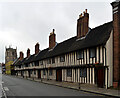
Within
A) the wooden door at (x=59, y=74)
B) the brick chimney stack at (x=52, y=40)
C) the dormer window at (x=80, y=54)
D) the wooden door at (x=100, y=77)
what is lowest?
the wooden door at (x=59, y=74)

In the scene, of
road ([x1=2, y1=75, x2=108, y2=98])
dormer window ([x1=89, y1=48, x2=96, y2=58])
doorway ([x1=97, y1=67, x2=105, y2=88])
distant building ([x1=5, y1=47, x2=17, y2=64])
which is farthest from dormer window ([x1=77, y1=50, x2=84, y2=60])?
distant building ([x1=5, y1=47, x2=17, y2=64])

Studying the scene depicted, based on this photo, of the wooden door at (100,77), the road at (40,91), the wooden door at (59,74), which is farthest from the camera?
the wooden door at (59,74)

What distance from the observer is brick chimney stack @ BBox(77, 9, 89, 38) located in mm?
22812

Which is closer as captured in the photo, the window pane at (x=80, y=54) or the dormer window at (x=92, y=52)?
the dormer window at (x=92, y=52)

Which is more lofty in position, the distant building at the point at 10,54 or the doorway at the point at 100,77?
the distant building at the point at 10,54

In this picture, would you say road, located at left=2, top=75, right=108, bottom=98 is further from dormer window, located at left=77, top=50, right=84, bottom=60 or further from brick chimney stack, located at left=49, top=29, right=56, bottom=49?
brick chimney stack, located at left=49, top=29, right=56, bottom=49

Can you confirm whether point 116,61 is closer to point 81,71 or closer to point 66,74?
point 81,71

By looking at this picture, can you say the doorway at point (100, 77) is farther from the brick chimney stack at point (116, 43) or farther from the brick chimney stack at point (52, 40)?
the brick chimney stack at point (52, 40)

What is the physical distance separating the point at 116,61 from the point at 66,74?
10.5 m

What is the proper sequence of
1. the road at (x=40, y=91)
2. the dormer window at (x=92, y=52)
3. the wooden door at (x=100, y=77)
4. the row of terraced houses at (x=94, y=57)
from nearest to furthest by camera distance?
1. the road at (x=40, y=91)
2. the row of terraced houses at (x=94, y=57)
3. the wooden door at (x=100, y=77)
4. the dormer window at (x=92, y=52)

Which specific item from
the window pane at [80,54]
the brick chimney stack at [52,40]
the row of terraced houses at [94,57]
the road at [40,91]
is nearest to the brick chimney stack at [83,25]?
the row of terraced houses at [94,57]

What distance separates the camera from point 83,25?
23234 millimetres

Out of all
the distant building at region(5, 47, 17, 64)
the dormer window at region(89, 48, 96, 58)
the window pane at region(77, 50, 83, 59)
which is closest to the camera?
the dormer window at region(89, 48, 96, 58)

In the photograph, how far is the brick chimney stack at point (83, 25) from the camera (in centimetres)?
2281
